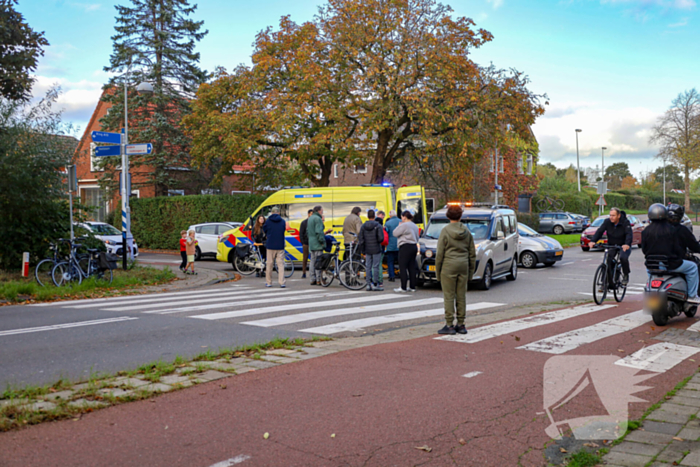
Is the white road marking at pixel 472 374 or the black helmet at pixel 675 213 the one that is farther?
the black helmet at pixel 675 213

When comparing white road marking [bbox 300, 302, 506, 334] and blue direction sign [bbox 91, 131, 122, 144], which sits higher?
blue direction sign [bbox 91, 131, 122, 144]

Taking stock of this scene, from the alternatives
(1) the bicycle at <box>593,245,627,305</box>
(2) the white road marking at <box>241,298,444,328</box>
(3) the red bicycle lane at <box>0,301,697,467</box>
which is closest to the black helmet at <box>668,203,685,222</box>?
(1) the bicycle at <box>593,245,627,305</box>

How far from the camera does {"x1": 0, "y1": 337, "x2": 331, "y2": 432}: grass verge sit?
182 inches

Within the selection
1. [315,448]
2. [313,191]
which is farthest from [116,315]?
[313,191]

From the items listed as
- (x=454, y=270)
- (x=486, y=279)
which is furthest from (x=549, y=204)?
(x=454, y=270)

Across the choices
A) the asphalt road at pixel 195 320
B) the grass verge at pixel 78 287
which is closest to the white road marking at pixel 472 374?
the asphalt road at pixel 195 320

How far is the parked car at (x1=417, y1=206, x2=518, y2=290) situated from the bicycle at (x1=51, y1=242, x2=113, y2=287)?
25.1ft

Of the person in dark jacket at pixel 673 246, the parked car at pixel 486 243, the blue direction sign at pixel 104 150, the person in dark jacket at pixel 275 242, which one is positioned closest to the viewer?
the person in dark jacket at pixel 673 246

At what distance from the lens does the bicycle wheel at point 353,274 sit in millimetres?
14727

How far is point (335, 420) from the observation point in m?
4.64

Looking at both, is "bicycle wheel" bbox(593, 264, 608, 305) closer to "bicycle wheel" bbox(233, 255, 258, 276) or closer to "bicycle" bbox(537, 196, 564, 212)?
"bicycle wheel" bbox(233, 255, 258, 276)

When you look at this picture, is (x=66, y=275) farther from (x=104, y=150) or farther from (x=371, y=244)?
(x=371, y=244)

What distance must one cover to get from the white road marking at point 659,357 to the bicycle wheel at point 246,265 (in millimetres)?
13026

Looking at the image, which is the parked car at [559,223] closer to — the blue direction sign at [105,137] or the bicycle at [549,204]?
the bicycle at [549,204]
